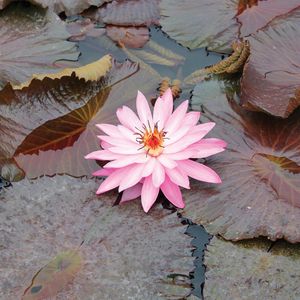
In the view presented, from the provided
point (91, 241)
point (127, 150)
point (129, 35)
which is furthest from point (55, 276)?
point (129, 35)

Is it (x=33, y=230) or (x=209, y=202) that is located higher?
(x=33, y=230)

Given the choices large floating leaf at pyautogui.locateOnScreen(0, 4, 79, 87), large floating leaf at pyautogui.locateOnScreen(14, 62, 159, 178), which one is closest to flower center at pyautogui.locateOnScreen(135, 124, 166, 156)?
large floating leaf at pyautogui.locateOnScreen(14, 62, 159, 178)

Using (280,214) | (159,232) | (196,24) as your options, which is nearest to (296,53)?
(196,24)

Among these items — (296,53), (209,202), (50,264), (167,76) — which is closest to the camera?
(50,264)

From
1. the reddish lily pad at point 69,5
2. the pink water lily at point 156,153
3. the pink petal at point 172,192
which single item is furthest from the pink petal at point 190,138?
the reddish lily pad at point 69,5

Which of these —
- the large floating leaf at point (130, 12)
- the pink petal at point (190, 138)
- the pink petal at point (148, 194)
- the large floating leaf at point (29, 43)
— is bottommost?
the pink petal at point (148, 194)

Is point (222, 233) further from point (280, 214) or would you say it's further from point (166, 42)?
point (166, 42)

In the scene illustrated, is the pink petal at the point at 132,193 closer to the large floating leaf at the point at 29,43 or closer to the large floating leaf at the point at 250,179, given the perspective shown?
the large floating leaf at the point at 250,179
